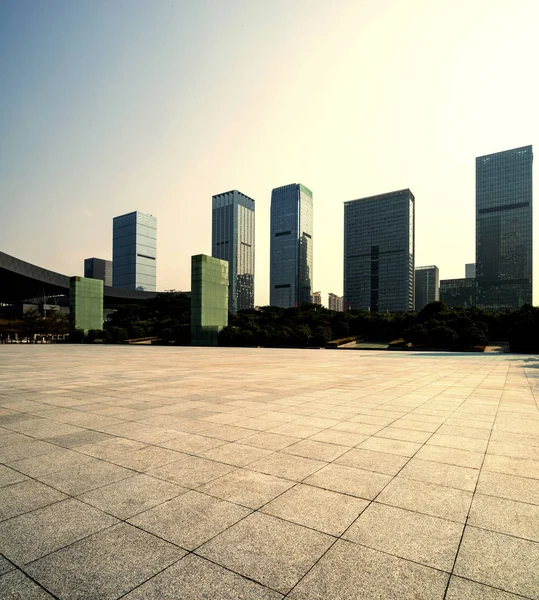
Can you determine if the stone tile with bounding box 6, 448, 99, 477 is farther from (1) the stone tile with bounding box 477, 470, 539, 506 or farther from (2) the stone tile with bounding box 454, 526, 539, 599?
(1) the stone tile with bounding box 477, 470, 539, 506

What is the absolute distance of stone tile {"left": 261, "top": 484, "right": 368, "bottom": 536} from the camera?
3719 millimetres

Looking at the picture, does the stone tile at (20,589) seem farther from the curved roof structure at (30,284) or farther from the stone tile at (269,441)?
the curved roof structure at (30,284)

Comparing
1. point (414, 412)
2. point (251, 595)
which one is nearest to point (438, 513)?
point (251, 595)

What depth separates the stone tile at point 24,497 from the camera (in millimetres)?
4039

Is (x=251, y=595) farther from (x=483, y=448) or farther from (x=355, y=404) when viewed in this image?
(x=355, y=404)

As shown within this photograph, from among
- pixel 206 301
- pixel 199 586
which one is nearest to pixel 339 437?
pixel 199 586

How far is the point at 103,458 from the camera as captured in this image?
562 centimetres

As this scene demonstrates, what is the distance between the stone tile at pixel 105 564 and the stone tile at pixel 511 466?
14.8 feet

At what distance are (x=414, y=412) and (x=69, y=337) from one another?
229 feet

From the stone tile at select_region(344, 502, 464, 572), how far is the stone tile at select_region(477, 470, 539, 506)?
1174 millimetres

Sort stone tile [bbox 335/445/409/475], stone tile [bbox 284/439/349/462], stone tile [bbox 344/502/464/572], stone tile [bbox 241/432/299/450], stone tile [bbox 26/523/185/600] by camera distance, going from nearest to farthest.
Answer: stone tile [bbox 26/523/185/600], stone tile [bbox 344/502/464/572], stone tile [bbox 335/445/409/475], stone tile [bbox 284/439/349/462], stone tile [bbox 241/432/299/450]

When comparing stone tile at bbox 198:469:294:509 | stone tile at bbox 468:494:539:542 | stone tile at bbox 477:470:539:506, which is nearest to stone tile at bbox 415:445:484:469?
stone tile at bbox 477:470:539:506

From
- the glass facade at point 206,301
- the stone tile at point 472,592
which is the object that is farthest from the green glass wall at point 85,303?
the stone tile at point 472,592

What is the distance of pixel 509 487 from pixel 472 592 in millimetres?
2487
